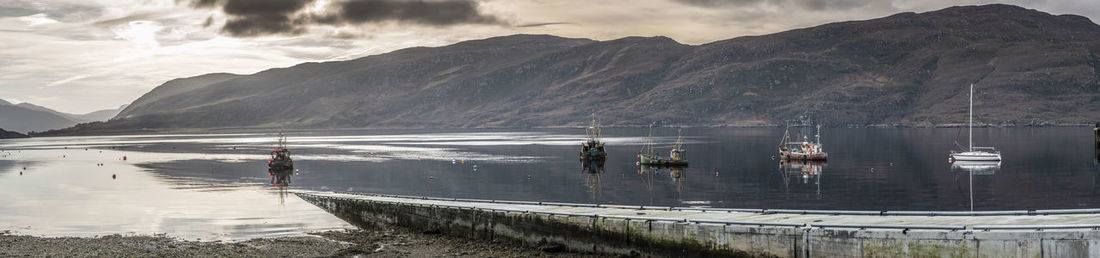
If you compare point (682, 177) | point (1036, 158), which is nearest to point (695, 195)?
point (682, 177)

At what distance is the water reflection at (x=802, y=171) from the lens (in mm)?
81938

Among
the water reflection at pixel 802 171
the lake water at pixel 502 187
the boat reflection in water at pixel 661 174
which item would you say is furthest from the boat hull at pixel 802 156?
Result: the boat reflection in water at pixel 661 174

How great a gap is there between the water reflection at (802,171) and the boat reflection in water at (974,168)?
1300 cm

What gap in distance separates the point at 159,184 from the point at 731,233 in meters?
69.8

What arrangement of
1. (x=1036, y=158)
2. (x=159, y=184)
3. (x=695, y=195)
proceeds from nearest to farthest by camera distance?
(x=695, y=195) < (x=159, y=184) < (x=1036, y=158)

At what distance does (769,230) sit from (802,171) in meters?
70.2

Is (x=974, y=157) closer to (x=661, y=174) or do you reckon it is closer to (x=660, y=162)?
(x=660, y=162)

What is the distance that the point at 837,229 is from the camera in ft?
96.9

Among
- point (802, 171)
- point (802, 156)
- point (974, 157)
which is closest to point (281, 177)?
point (802, 171)

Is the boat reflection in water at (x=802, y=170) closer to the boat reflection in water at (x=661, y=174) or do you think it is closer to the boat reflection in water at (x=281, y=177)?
the boat reflection in water at (x=661, y=174)

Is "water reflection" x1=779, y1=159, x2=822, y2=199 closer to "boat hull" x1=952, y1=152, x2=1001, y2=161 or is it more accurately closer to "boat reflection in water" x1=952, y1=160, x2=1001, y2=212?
"boat reflection in water" x1=952, y1=160, x2=1001, y2=212

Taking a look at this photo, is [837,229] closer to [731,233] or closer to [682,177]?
[731,233]

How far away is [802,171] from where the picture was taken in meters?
97.8

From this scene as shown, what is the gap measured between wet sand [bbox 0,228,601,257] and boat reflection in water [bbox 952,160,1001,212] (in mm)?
54510
